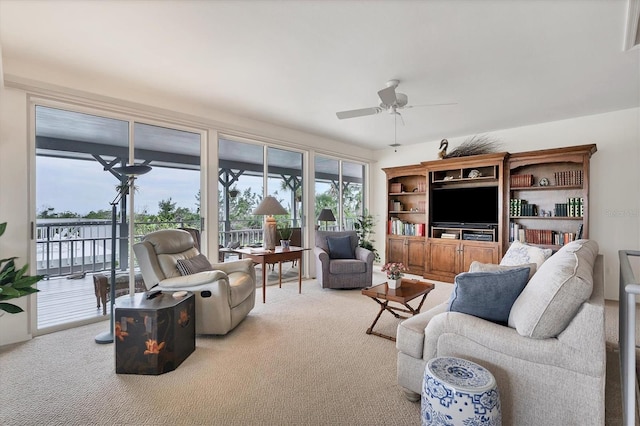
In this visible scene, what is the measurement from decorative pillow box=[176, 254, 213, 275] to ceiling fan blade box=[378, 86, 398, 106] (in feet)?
8.12

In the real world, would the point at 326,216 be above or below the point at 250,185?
below

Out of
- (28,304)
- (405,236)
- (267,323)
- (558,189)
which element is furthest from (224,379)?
(558,189)

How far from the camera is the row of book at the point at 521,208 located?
4.54 meters

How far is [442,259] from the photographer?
5172 mm

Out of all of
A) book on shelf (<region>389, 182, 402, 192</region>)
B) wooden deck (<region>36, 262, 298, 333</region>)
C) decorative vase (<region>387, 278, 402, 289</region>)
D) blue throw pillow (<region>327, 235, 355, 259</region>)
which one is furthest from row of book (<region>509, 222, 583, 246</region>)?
wooden deck (<region>36, 262, 298, 333</region>)

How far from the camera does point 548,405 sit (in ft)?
4.69

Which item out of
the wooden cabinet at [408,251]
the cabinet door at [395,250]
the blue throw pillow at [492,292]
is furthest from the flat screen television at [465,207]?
the blue throw pillow at [492,292]

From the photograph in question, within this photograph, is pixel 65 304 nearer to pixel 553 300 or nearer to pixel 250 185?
pixel 250 185

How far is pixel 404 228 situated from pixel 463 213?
1163 millimetres

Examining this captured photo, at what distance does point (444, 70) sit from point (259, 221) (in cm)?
327

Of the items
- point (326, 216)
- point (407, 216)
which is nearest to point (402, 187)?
point (407, 216)

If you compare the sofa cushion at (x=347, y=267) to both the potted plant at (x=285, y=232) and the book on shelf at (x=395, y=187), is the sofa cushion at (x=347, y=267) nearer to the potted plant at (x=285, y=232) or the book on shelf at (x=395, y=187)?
the potted plant at (x=285, y=232)

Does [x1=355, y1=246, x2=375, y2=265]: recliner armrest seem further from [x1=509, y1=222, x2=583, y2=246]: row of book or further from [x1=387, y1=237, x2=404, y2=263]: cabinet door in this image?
[x1=509, y1=222, x2=583, y2=246]: row of book

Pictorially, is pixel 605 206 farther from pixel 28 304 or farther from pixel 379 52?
pixel 28 304
